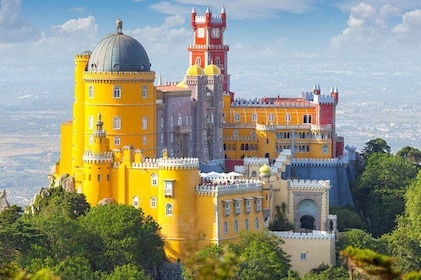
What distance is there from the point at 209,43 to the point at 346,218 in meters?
26.5

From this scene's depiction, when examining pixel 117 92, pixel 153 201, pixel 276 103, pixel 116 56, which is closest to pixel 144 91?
pixel 117 92

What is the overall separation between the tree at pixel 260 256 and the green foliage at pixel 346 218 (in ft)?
40.2

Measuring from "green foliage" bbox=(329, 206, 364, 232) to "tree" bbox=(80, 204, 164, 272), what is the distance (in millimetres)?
17456

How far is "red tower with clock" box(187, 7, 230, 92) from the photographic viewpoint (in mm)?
109938

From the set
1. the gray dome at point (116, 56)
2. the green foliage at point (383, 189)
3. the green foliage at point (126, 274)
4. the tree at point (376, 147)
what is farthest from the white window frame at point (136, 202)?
the tree at point (376, 147)

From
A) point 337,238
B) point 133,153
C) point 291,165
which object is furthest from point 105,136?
point 291,165

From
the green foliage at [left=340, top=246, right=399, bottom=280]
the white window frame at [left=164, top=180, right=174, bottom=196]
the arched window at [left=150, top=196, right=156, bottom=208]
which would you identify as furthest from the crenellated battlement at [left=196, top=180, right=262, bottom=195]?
the green foliage at [left=340, top=246, right=399, bottom=280]

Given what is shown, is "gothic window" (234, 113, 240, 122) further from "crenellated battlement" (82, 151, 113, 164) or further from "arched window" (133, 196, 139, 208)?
"arched window" (133, 196, 139, 208)

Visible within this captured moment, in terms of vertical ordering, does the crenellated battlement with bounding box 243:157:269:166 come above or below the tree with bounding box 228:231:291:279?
above

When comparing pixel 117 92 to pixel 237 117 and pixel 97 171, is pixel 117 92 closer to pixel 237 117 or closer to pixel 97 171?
pixel 97 171

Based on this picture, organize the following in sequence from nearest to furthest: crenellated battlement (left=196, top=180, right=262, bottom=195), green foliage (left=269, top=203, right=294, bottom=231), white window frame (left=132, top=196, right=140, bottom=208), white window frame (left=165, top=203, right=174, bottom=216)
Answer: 1. crenellated battlement (left=196, top=180, right=262, bottom=195)
2. white window frame (left=165, top=203, right=174, bottom=216)
3. white window frame (left=132, top=196, right=140, bottom=208)
4. green foliage (left=269, top=203, right=294, bottom=231)

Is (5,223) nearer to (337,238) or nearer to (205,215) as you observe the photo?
(205,215)

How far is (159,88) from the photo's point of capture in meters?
92.2

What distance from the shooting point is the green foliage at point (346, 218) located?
88.6 meters
